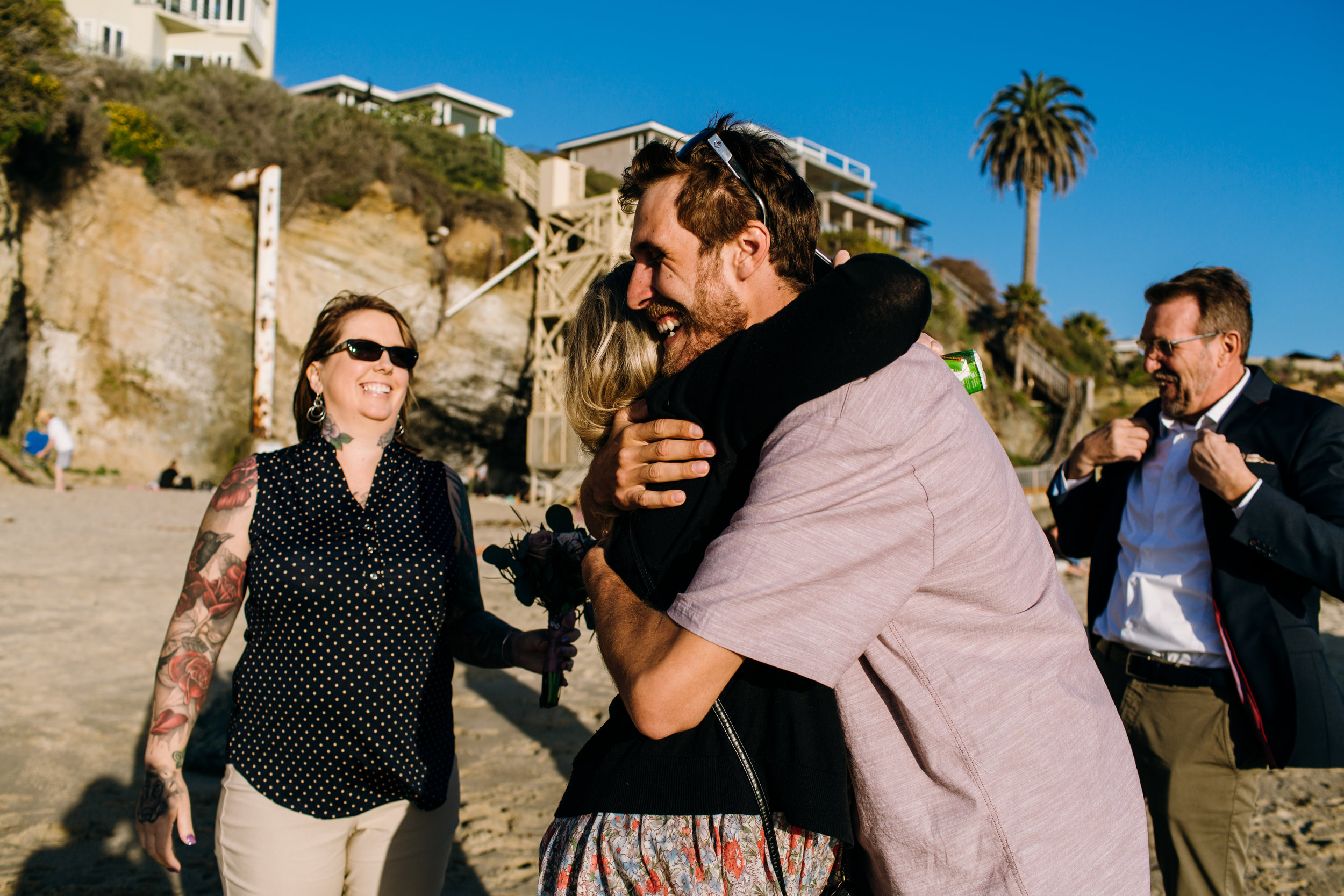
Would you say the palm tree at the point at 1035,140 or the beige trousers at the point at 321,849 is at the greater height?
the palm tree at the point at 1035,140

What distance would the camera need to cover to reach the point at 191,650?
260 cm

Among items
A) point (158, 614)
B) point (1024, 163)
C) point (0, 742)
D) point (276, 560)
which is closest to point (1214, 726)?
point (276, 560)

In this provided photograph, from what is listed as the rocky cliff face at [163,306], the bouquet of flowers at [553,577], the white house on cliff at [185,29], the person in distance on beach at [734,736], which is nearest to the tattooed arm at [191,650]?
the bouquet of flowers at [553,577]

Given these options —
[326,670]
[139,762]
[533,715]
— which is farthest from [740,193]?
[533,715]

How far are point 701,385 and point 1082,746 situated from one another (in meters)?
0.88

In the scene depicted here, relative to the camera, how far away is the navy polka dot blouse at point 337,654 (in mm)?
2520

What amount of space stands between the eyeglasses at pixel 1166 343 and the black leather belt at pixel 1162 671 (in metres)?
1.21

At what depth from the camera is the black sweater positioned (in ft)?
4.55

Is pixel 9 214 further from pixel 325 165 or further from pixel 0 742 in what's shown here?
pixel 0 742

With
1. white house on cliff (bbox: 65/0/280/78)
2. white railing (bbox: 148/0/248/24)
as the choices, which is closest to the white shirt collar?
white house on cliff (bbox: 65/0/280/78)

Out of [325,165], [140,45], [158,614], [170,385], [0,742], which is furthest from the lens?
[140,45]

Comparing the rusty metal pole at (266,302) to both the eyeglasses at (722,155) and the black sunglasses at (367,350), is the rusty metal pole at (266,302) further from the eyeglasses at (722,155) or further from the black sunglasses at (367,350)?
the eyeglasses at (722,155)

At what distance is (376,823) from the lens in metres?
2.57

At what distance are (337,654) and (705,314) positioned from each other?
163cm
